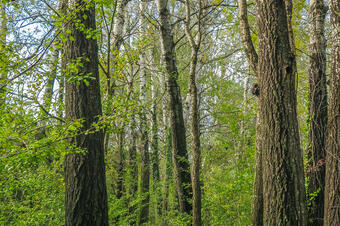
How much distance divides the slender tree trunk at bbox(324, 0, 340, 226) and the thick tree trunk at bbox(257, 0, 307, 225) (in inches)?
41.3

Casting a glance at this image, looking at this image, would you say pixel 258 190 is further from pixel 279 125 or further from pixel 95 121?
pixel 95 121

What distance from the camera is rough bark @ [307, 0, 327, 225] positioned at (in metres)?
4.97

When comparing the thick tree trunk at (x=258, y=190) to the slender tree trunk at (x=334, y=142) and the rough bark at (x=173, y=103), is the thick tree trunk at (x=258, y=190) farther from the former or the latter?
the rough bark at (x=173, y=103)

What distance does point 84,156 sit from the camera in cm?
418

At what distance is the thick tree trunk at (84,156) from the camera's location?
4.05 meters

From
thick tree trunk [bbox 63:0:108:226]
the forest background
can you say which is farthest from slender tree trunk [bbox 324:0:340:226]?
thick tree trunk [bbox 63:0:108:226]

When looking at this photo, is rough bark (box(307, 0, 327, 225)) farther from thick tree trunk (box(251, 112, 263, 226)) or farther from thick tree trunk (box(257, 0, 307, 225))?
thick tree trunk (box(257, 0, 307, 225))

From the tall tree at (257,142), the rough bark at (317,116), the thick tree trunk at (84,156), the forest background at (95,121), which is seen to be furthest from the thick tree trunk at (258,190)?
the thick tree trunk at (84,156)

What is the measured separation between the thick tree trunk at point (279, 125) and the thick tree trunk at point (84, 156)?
2382 millimetres

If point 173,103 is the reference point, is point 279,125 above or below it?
below

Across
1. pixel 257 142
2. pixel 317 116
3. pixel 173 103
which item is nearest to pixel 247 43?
pixel 257 142

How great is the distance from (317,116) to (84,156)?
4400 millimetres

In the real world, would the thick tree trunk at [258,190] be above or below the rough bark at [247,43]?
below

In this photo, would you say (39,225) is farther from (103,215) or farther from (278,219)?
(278,219)
